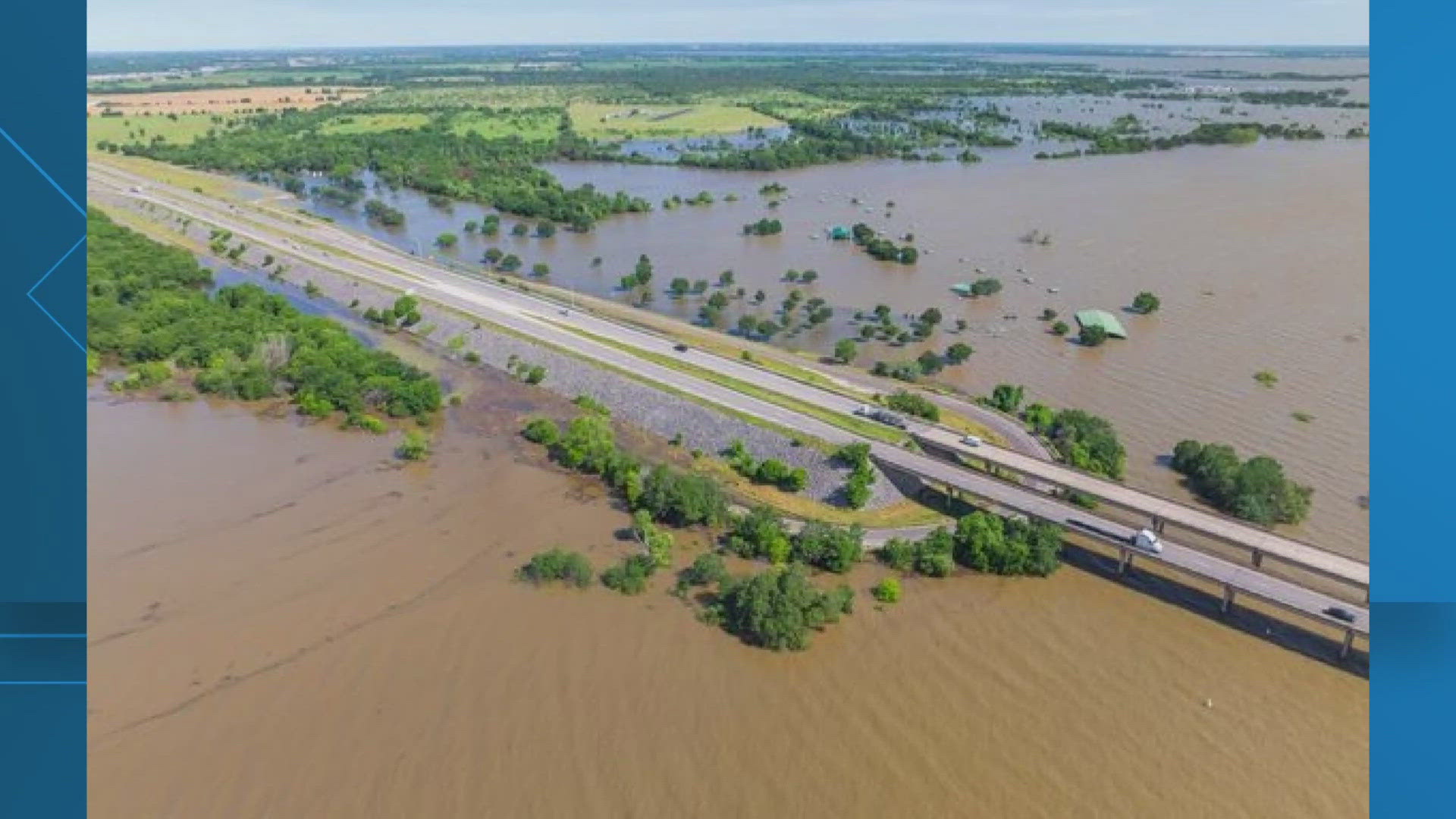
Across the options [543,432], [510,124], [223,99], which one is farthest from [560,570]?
[223,99]

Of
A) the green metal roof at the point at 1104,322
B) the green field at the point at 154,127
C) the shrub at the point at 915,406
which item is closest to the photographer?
the shrub at the point at 915,406

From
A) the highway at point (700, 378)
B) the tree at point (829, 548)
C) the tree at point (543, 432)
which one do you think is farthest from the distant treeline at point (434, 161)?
the tree at point (829, 548)

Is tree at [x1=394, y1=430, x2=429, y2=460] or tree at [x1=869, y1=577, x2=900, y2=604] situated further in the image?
tree at [x1=394, y1=430, x2=429, y2=460]

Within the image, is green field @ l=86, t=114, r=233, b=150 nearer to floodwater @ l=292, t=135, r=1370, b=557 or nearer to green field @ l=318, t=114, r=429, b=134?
green field @ l=318, t=114, r=429, b=134

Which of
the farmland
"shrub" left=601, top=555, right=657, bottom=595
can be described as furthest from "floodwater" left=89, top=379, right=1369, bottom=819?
the farmland

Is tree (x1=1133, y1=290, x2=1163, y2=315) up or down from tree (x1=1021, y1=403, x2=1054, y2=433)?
up

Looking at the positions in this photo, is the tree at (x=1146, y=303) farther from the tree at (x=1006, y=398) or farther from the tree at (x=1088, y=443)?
the tree at (x=1088, y=443)
